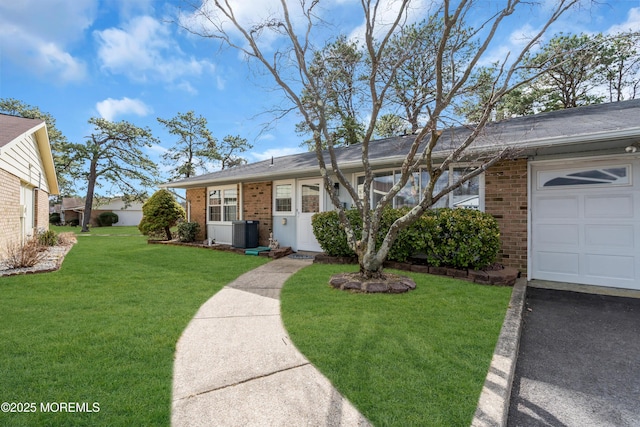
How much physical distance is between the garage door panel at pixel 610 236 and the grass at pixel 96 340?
6722mm

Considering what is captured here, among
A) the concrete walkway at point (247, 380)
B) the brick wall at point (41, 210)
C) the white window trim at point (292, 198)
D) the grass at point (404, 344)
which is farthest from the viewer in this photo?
the brick wall at point (41, 210)

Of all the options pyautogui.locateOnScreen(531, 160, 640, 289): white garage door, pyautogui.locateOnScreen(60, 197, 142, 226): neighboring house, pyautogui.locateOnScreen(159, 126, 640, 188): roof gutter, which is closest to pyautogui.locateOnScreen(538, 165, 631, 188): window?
pyautogui.locateOnScreen(531, 160, 640, 289): white garage door

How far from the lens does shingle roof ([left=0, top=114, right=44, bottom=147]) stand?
637 centimetres

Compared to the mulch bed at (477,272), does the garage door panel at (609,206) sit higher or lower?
higher

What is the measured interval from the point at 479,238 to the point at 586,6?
155 inches

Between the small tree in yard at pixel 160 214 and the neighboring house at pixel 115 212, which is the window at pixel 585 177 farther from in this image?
the neighboring house at pixel 115 212

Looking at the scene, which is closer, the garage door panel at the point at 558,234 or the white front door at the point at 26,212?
the garage door panel at the point at 558,234

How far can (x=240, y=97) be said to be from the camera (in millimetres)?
7594

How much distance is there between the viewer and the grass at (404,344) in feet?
A: 6.56

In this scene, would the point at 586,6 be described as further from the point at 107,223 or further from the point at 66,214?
the point at 66,214

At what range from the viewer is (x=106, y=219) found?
3256 cm

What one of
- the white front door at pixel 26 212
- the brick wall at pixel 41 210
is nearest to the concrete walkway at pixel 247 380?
the white front door at pixel 26 212

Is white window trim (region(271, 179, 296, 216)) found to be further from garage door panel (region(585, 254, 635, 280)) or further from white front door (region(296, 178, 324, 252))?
garage door panel (region(585, 254, 635, 280))
